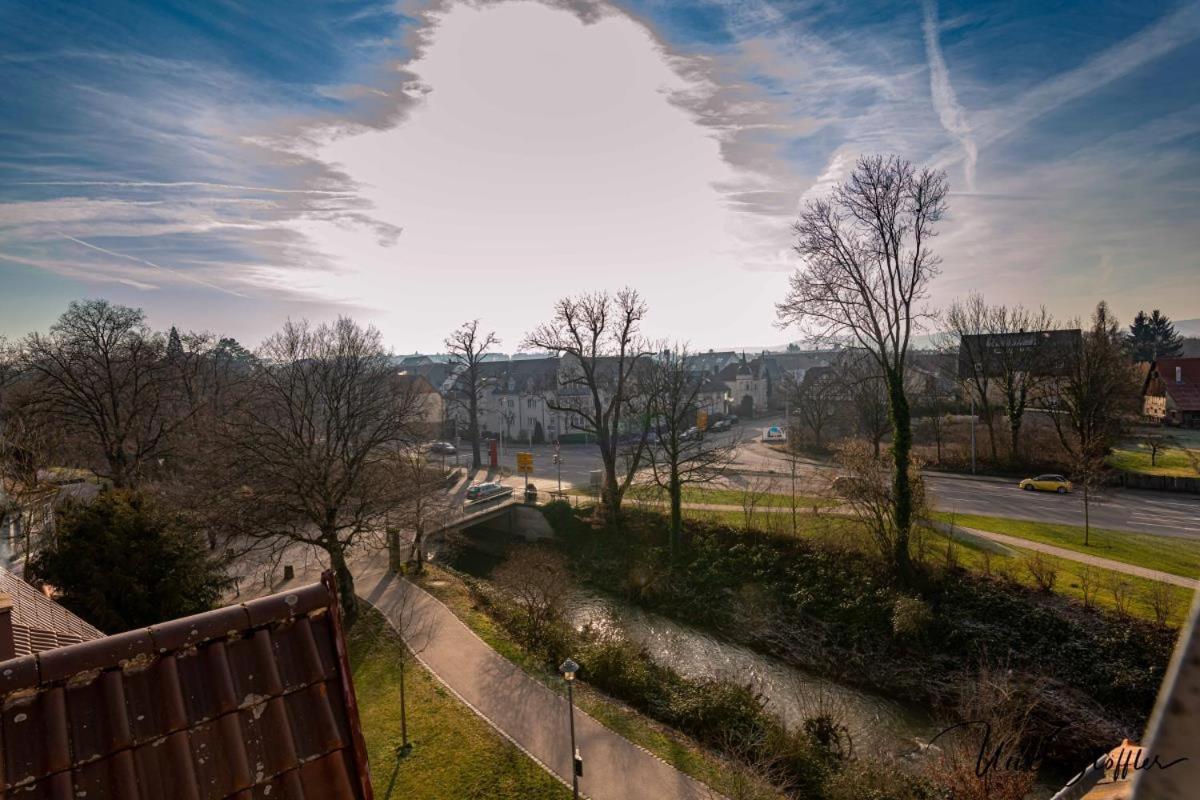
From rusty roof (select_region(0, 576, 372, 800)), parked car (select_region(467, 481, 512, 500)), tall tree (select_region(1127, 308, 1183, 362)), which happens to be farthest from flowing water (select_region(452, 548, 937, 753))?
tall tree (select_region(1127, 308, 1183, 362))

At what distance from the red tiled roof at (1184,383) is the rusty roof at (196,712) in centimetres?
6362

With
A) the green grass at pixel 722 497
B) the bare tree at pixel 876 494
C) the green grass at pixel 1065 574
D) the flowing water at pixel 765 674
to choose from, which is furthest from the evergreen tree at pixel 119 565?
the green grass at pixel 1065 574

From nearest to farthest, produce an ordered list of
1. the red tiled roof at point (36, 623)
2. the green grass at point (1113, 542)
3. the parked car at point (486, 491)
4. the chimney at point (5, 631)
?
1. the chimney at point (5, 631)
2. the red tiled roof at point (36, 623)
3. the green grass at point (1113, 542)
4. the parked car at point (486, 491)

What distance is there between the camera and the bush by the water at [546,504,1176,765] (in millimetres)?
14984

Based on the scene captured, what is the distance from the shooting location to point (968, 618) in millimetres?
18188

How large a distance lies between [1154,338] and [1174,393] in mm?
26658

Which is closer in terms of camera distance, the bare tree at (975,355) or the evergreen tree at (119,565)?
the evergreen tree at (119,565)

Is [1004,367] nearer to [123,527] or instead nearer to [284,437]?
[284,437]

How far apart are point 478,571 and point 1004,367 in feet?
110

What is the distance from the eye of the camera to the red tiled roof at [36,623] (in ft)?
25.7

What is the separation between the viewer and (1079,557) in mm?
20172

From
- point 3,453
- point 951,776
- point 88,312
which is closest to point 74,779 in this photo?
point 951,776

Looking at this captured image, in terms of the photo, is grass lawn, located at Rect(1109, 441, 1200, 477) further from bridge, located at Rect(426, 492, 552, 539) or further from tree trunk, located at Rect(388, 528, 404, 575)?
tree trunk, located at Rect(388, 528, 404, 575)

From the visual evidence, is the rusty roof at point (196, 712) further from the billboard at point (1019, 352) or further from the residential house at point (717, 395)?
the residential house at point (717, 395)
